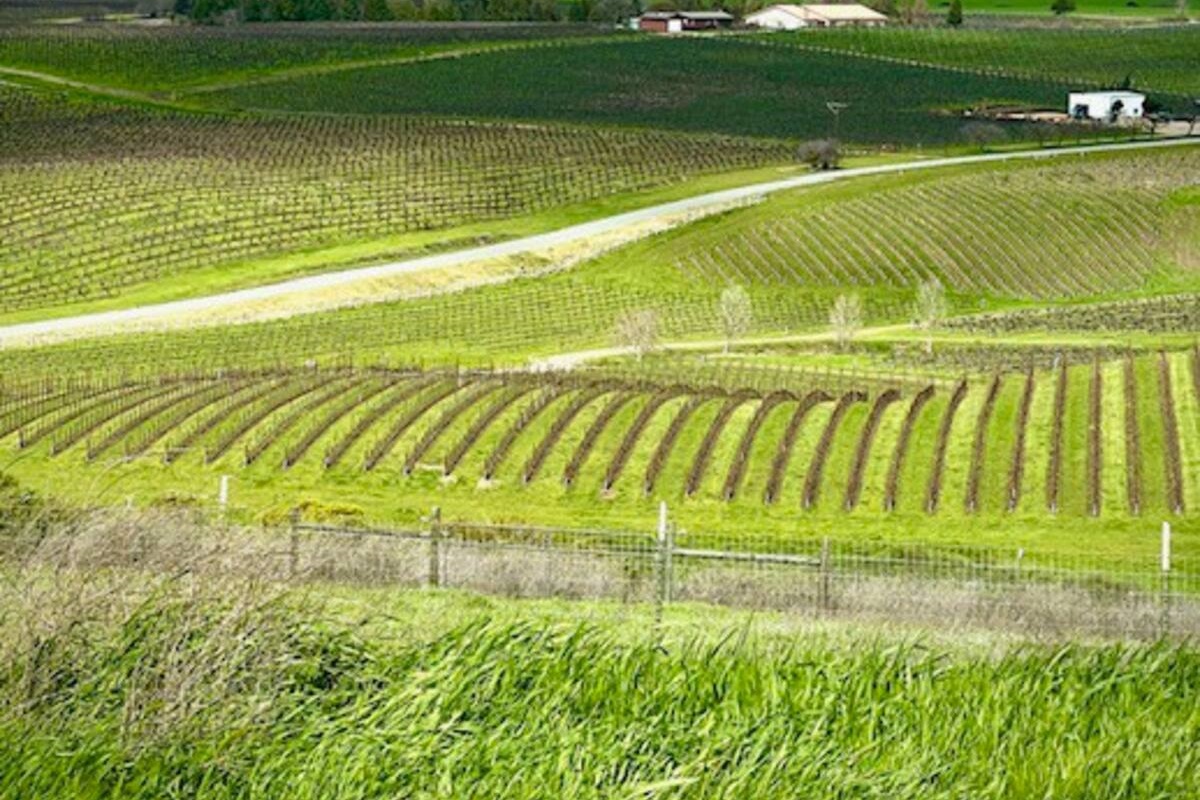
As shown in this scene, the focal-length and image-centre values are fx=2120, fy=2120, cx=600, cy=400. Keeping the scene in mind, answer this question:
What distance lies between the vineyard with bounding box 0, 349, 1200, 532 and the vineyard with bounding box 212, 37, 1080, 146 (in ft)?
325

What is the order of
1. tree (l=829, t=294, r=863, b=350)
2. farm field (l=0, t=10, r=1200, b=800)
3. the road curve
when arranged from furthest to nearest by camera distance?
1. the road curve
2. tree (l=829, t=294, r=863, b=350)
3. farm field (l=0, t=10, r=1200, b=800)

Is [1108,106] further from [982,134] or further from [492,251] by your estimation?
[492,251]

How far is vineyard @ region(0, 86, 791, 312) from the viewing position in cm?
10138

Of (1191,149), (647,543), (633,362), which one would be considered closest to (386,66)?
(1191,149)

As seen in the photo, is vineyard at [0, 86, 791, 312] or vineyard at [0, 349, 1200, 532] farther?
vineyard at [0, 86, 791, 312]

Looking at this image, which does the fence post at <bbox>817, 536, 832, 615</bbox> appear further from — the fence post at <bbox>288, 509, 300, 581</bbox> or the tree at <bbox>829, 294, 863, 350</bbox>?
the tree at <bbox>829, 294, 863, 350</bbox>

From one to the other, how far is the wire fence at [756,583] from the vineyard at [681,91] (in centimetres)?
12521

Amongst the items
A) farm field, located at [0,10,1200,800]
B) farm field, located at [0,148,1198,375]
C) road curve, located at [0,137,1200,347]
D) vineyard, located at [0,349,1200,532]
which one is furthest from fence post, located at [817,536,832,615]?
road curve, located at [0,137,1200,347]

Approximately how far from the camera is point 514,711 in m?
17.5

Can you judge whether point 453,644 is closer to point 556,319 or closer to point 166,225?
point 556,319

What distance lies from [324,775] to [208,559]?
3700 millimetres

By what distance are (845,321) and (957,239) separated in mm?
25971

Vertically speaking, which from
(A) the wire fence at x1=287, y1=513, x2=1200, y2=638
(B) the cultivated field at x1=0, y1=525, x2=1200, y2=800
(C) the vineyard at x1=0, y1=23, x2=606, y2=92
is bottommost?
(C) the vineyard at x1=0, y1=23, x2=606, y2=92

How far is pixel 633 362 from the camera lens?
72.6m
